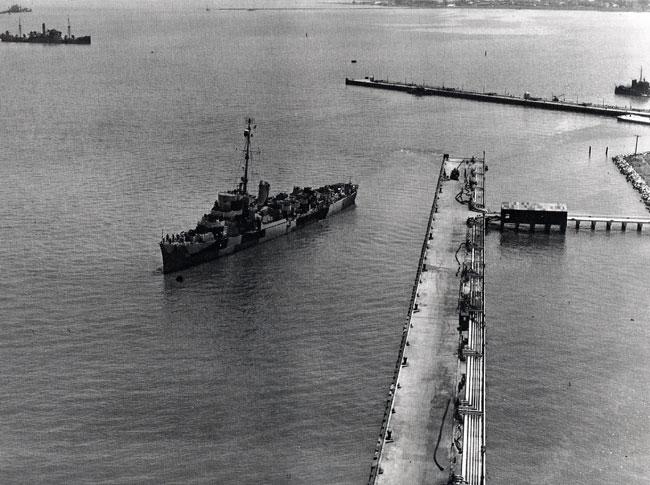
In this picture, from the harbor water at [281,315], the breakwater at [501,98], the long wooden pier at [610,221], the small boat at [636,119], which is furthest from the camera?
the breakwater at [501,98]

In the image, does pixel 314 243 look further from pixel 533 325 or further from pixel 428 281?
pixel 533 325

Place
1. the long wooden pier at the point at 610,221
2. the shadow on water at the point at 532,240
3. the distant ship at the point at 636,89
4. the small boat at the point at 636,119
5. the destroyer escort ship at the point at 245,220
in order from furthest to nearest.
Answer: the distant ship at the point at 636,89 → the small boat at the point at 636,119 → the long wooden pier at the point at 610,221 → the shadow on water at the point at 532,240 → the destroyer escort ship at the point at 245,220

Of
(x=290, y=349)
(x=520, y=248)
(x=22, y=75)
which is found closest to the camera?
(x=290, y=349)

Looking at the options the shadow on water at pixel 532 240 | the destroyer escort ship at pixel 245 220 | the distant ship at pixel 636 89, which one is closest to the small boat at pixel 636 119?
the distant ship at pixel 636 89

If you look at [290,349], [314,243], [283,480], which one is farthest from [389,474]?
[314,243]

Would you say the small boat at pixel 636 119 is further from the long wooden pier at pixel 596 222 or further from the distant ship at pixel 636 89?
the long wooden pier at pixel 596 222

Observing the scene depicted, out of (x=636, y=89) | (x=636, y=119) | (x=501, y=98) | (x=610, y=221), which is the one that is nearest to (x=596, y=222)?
(x=610, y=221)
